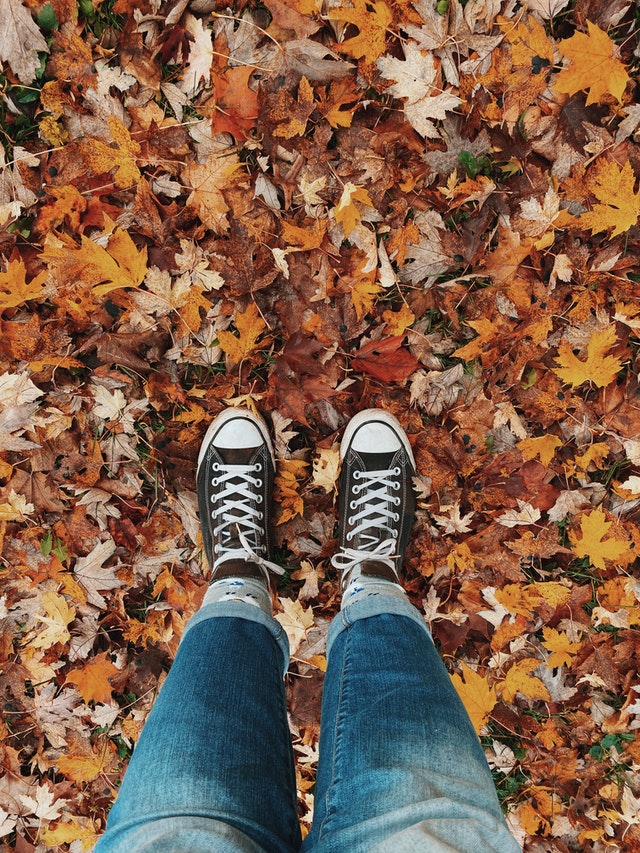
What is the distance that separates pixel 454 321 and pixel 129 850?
155 centimetres

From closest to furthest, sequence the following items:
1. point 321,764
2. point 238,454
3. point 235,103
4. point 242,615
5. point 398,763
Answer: point 398,763 → point 321,764 → point 242,615 → point 235,103 → point 238,454

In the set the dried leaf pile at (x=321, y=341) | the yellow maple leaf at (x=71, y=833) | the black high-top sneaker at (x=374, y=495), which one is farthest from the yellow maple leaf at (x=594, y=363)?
the yellow maple leaf at (x=71, y=833)

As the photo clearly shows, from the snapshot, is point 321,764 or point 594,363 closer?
point 321,764

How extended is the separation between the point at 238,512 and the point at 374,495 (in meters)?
0.48

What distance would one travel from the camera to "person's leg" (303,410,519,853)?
3.23 ft

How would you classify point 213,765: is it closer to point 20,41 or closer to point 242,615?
point 242,615

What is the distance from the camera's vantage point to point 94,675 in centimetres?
181

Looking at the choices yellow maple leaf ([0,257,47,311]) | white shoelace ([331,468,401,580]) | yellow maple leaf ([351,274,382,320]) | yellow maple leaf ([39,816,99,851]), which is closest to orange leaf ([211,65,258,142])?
yellow maple leaf ([351,274,382,320])

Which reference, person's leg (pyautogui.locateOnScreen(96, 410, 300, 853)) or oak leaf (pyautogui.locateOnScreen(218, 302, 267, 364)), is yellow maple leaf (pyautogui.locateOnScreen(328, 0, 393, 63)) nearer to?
oak leaf (pyautogui.locateOnScreen(218, 302, 267, 364))

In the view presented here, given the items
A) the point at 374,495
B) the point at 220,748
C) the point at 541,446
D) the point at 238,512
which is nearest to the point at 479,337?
the point at 541,446

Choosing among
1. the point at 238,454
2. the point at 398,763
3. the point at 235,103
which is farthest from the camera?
the point at 238,454

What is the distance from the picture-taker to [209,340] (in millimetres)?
1699

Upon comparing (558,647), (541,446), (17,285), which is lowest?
(558,647)

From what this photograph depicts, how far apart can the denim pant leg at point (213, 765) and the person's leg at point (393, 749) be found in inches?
4.5
